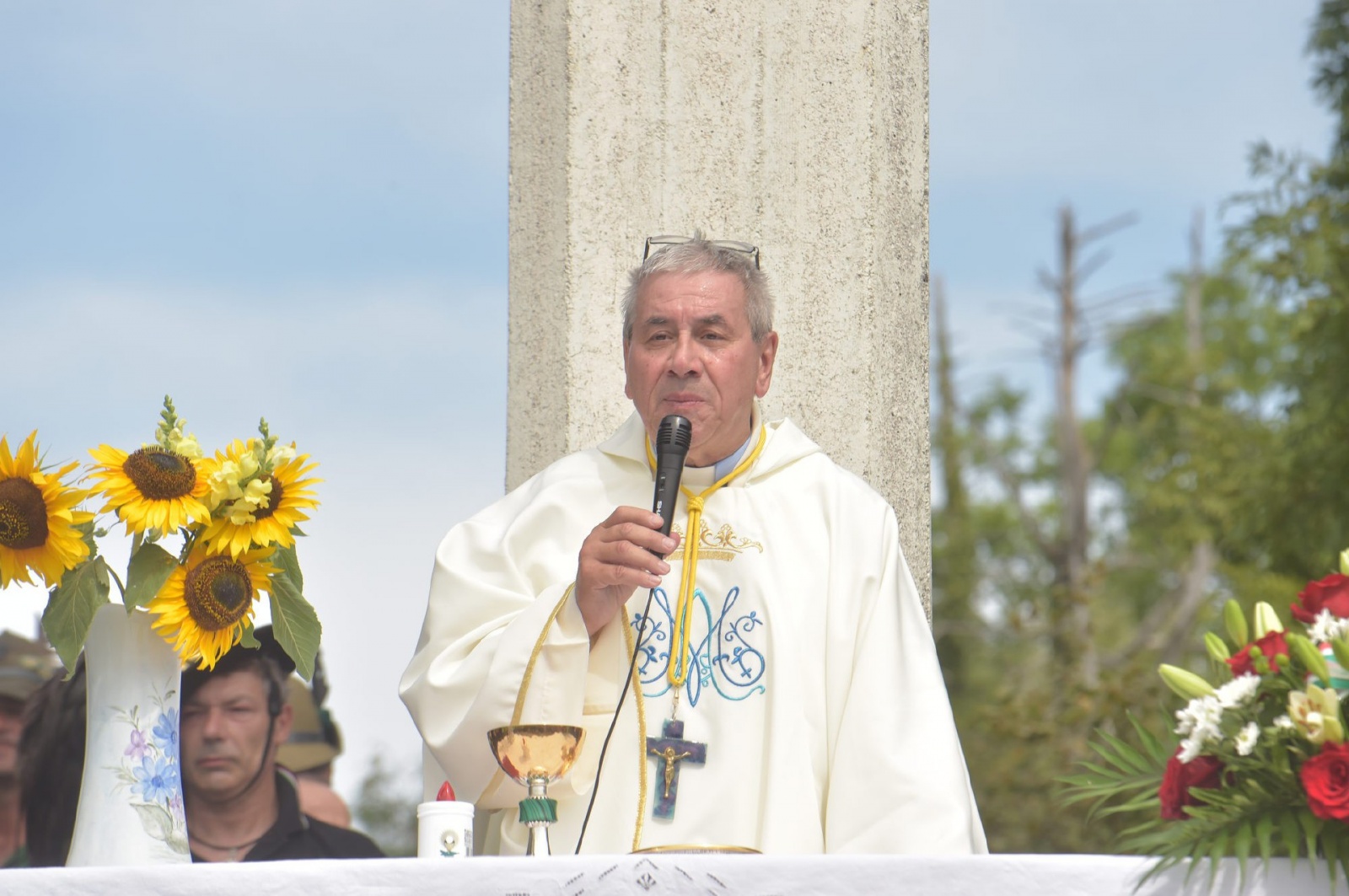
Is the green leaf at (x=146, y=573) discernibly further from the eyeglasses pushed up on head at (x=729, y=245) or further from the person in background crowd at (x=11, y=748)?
the person in background crowd at (x=11, y=748)

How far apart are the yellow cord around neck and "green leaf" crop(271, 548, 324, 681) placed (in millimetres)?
791

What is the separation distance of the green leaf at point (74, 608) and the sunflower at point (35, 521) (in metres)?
0.03

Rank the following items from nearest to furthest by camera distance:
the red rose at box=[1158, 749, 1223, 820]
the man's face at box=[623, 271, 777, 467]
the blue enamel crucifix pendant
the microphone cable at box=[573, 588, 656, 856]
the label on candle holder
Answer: the red rose at box=[1158, 749, 1223, 820]
the label on candle holder
the microphone cable at box=[573, 588, 656, 856]
the blue enamel crucifix pendant
the man's face at box=[623, 271, 777, 467]

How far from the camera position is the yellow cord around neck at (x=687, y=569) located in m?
3.78

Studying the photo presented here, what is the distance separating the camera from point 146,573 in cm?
313

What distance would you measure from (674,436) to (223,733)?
2.72 m

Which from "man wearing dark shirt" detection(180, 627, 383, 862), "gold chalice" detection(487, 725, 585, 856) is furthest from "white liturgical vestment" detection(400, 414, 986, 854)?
"man wearing dark shirt" detection(180, 627, 383, 862)

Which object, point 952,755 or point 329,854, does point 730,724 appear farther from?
point 329,854

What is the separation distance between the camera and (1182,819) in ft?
8.34

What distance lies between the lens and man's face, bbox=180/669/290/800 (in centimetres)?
552

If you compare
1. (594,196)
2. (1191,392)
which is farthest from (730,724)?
(1191,392)

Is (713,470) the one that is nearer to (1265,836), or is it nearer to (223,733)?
(1265,836)

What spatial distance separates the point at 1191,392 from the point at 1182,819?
769 inches

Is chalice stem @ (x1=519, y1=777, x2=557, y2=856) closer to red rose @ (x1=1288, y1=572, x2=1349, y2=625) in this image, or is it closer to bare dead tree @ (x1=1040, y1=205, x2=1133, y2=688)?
red rose @ (x1=1288, y1=572, x2=1349, y2=625)
